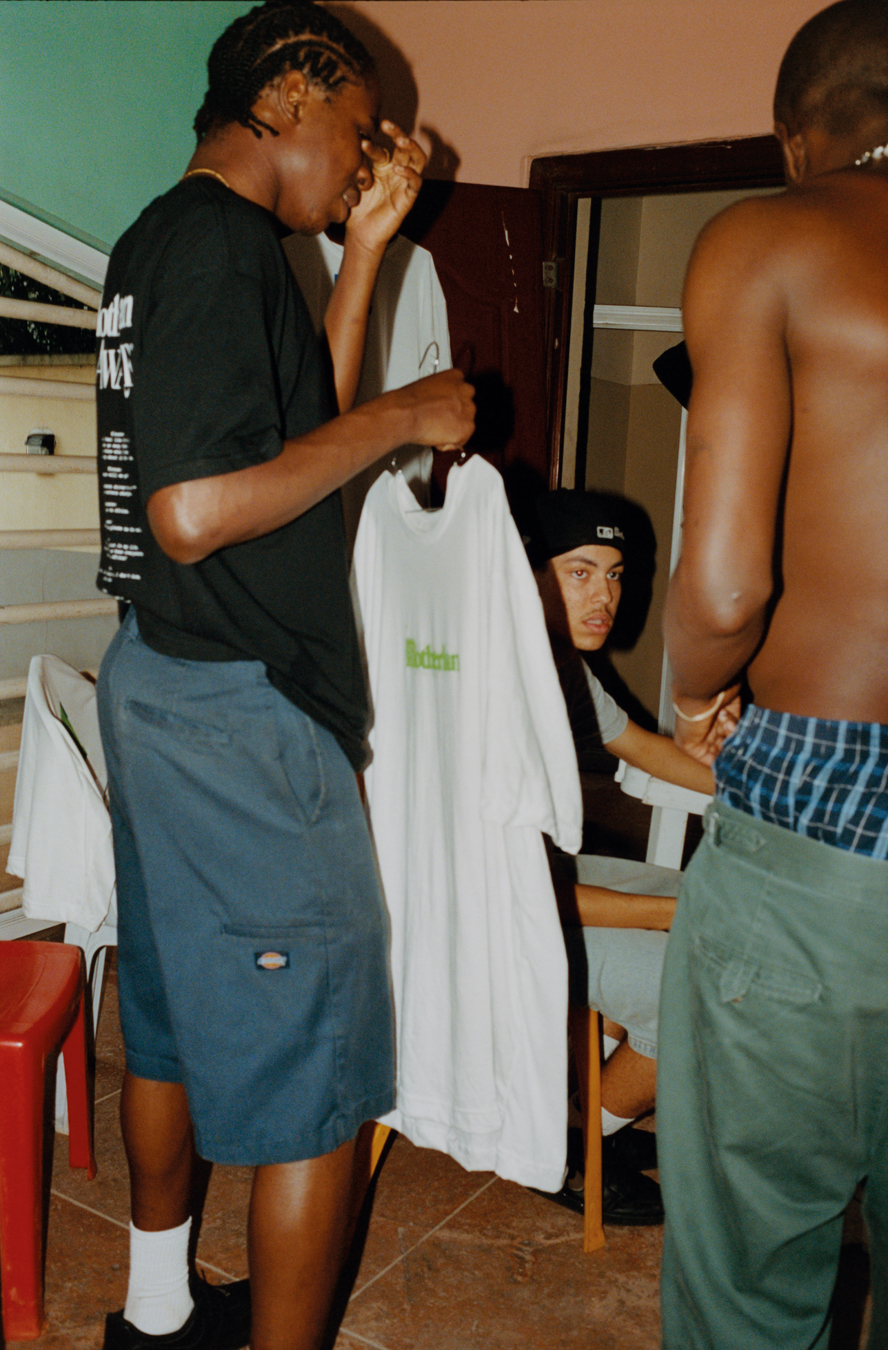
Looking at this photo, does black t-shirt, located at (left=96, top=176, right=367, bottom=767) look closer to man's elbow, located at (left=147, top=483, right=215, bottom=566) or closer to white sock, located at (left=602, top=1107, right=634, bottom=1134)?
man's elbow, located at (left=147, top=483, right=215, bottom=566)

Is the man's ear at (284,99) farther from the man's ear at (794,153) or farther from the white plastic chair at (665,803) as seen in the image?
the white plastic chair at (665,803)

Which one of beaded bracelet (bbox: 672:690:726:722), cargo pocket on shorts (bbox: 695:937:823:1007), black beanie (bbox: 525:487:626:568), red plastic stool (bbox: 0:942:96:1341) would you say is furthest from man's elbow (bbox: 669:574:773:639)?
red plastic stool (bbox: 0:942:96:1341)

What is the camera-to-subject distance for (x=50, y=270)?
266cm

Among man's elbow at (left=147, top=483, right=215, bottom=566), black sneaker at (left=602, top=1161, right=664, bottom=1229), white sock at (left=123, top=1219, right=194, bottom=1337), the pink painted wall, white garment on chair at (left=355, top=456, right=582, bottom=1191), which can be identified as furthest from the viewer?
the pink painted wall

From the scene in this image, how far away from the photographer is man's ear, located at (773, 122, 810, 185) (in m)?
0.92

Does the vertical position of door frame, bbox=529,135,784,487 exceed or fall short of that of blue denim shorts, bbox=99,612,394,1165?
it exceeds it

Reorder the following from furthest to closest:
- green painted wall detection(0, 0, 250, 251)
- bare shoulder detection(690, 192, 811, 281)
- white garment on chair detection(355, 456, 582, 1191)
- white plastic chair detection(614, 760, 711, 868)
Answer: green painted wall detection(0, 0, 250, 251), white plastic chair detection(614, 760, 711, 868), white garment on chair detection(355, 456, 582, 1191), bare shoulder detection(690, 192, 811, 281)

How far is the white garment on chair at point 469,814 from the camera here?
1354 millimetres

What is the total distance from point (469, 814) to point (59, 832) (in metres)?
0.99

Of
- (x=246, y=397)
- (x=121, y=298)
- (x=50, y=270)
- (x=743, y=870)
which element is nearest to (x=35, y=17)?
(x=50, y=270)

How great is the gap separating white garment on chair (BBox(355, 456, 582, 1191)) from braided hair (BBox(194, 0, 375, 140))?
482 millimetres

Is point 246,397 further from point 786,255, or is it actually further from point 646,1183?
point 646,1183

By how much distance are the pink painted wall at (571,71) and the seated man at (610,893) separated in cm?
159

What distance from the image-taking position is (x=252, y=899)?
1184mm
